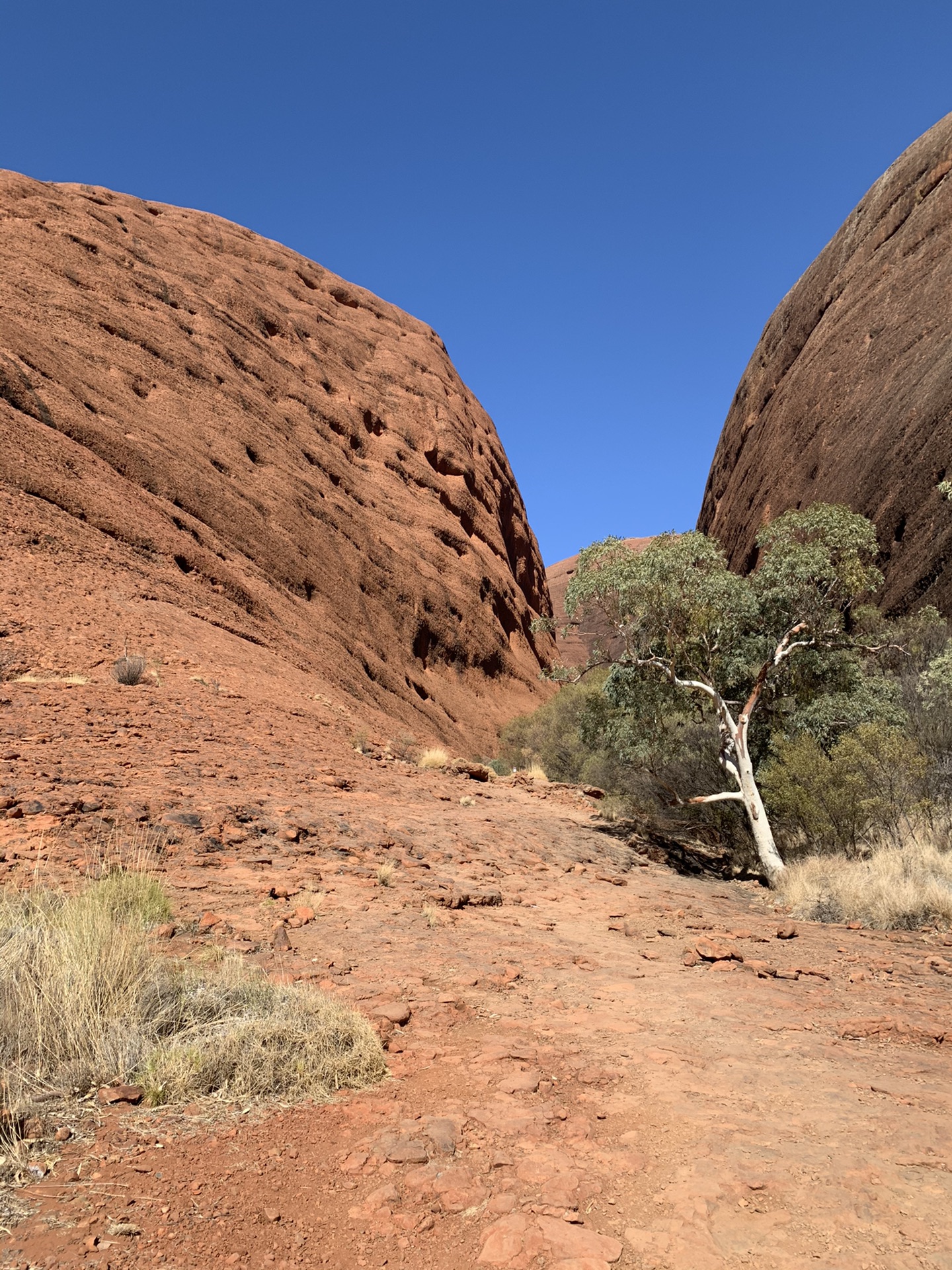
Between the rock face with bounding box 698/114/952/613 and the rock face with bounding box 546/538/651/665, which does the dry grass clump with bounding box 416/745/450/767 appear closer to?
the rock face with bounding box 546/538/651/665

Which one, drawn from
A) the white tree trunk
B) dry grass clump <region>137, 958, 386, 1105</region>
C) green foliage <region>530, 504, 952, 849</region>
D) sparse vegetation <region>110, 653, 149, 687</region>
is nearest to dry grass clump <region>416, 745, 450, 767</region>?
green foliage <region>530, 504, 952, 849</region>

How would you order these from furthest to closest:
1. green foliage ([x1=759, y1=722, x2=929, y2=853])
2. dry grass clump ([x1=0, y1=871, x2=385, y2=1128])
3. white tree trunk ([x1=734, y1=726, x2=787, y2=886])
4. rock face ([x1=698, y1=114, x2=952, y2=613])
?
rock face ([x1=698, y1=114, x2=952, y2=613])
white tree trunk ([x1=734, y1=726, x2=787, y2=886])
green foliage ([x1=759, y1=722, x2=929, y2=853])
dry grass clump ([x1=0, y1=871, x2=385, y2=1128])

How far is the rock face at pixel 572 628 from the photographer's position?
13.5m

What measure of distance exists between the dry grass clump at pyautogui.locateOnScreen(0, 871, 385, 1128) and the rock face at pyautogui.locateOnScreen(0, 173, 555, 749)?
32.4 ft

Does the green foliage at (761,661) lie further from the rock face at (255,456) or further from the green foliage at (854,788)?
the rock face at (255,456)

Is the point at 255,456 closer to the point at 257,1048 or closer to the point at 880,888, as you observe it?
the point at 880,888

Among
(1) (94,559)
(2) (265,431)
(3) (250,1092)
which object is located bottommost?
(3) (250,1092)

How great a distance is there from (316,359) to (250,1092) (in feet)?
97.7

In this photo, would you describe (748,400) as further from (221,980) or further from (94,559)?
(221,980)

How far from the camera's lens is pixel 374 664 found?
2166cm

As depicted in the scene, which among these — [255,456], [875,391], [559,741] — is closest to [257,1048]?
[559,741]

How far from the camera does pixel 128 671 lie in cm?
1128

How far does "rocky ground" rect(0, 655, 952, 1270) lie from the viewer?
255cm

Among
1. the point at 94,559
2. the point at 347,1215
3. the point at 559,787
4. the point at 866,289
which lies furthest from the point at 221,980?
the point at 866,289
